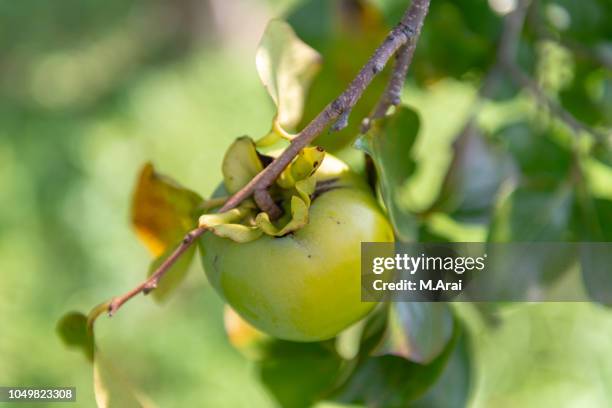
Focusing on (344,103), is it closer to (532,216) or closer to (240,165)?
(240,165)

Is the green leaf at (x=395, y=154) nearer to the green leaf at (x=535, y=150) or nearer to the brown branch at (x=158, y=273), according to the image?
the brown branch at (x=158, y=273)

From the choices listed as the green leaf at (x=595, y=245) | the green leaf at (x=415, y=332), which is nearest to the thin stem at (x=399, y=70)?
the green leaf at (x=415, y=332)

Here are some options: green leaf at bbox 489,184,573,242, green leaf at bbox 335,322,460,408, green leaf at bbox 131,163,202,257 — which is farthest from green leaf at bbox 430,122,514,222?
green leaf at bbox 131,163,202,257

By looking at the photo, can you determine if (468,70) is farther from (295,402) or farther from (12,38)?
(12,38)

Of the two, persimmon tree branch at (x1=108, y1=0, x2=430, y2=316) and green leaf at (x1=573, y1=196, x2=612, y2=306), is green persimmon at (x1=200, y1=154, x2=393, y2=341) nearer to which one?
persimmon tree branch at (x1=108, y1=0, x2=430, y2=316)

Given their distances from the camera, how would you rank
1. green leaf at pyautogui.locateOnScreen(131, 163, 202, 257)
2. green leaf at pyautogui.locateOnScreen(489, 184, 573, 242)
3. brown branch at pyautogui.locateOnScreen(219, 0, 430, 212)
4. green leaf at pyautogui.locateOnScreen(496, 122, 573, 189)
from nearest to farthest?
brown branch at pyautogui.locateOnScreen(219, 0, 430, 212) < green leaf at pyautogui.locateOnScreen(131, 163, 202, 257) < green leaf at pyautogui.locateOnScreen(489, 184, 573, 242) < green leaf at pyautogui.locateOnScreen(496, 122, 573, 189)

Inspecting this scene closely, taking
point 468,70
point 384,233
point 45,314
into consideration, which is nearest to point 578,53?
point 468,70

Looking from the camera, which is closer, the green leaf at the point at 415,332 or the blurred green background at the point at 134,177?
the green leaf at the point at 415,332
